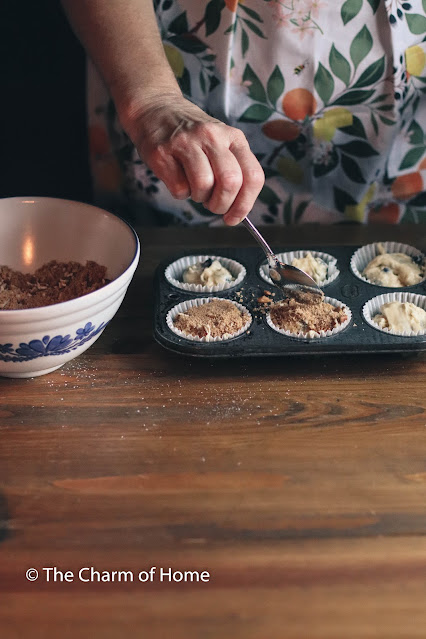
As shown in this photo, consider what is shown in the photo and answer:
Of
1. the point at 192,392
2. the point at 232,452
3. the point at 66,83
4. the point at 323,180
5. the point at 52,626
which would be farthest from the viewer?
the point at 66,83

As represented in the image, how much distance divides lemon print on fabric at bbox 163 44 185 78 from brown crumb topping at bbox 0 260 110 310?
60cm

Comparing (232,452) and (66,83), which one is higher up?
(66,83)

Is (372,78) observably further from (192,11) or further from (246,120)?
(192,11)

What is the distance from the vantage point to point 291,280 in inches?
56.5

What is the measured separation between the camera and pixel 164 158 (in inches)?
49.2

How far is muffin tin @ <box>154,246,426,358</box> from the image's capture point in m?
1.26

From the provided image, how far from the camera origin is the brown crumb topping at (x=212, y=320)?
1.31 m

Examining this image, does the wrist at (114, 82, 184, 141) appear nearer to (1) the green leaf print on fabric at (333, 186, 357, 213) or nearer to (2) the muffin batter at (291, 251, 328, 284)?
(2) the muffin batter at (291, 251, 328, 284)

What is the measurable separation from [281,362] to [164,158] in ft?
1.43

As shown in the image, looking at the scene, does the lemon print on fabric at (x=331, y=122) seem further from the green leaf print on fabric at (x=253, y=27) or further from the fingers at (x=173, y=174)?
the fingers at (x=173, y=174)

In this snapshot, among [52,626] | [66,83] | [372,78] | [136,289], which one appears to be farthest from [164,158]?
[66,83]

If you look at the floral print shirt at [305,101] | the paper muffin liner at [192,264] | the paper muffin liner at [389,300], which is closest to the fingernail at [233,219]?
the paper muffin liner at [192,264]

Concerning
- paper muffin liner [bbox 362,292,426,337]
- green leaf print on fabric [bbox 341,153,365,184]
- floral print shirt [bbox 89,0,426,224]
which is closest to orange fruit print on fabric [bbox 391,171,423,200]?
floral print shirt [bbox 89,0,426,224]

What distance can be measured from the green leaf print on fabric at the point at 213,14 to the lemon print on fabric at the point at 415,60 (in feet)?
1.48
